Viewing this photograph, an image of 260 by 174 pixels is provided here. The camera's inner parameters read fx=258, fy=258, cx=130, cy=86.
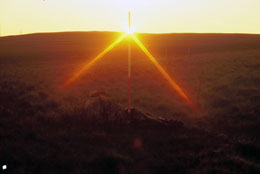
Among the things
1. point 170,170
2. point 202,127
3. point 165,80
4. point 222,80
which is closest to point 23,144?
point 170,170

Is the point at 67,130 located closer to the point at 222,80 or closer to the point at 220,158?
the point at 220,158

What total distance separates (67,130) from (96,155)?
2465 mm

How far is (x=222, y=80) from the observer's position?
22797mm

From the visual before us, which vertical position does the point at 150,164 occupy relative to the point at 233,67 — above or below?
below

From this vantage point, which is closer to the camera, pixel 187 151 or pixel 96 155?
pixel 96 155

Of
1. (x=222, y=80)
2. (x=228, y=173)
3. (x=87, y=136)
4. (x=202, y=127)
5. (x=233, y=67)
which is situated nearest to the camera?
(x=228, y=173)

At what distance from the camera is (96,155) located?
7.36m

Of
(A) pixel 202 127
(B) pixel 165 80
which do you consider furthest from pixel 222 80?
(A) pixel 202 127

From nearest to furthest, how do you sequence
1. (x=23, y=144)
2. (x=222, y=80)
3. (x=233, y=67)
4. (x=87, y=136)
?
(x=23, y=144)
(x=87, y=136)
(x=222, y=80)
(x=233, y=67)

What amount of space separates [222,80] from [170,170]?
17828 millimetres

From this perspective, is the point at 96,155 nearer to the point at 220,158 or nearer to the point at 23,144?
the point at 23,144

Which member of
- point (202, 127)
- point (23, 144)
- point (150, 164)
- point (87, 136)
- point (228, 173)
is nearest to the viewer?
point (228, 173)

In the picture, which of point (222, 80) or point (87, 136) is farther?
point (222, 80)

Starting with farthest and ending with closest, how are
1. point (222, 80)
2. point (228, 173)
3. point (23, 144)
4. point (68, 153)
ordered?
1. point (222, 80)
2. point (23, 144)
3. point (68, 153)
4. point (228, 173)
